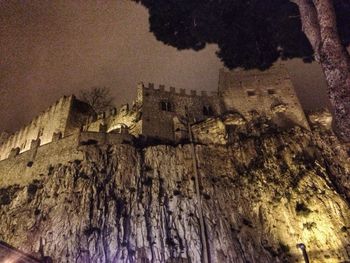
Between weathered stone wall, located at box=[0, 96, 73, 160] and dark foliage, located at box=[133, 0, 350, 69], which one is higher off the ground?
weathered stone wall, located at box=[0, 96, 73, 160]

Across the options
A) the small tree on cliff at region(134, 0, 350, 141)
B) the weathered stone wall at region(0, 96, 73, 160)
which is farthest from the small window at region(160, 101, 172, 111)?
the small tree on cliff at region(134, 0, 350, 141)

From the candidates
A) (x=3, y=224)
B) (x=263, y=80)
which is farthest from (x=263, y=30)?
(x=3, y=224)

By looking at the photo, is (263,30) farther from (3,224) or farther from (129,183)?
(3,224)

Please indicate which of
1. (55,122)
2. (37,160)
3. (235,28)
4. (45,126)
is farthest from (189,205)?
(45,126)

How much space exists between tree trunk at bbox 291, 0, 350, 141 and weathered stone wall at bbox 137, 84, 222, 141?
57.9 feet

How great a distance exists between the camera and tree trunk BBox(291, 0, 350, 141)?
6.85 metres

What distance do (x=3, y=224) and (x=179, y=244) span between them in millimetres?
12940

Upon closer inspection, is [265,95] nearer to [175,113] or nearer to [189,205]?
[175,113]

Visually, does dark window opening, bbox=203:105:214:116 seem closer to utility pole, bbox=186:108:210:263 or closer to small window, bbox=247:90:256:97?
utility pole, bbox=186:108:210:263

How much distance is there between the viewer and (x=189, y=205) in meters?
19.7

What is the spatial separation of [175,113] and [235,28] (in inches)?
604

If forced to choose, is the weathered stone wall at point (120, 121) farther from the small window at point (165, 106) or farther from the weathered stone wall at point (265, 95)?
the weathered stone wall at point (265, 95)

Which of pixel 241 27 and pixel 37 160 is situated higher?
pixel 241 27

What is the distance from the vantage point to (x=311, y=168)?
22.5 m
